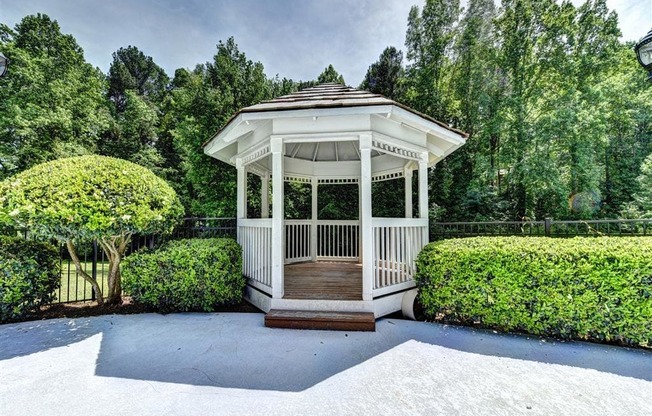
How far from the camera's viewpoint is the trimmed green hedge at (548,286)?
3.36 m

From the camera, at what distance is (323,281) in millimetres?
5484

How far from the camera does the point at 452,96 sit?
15078 mm

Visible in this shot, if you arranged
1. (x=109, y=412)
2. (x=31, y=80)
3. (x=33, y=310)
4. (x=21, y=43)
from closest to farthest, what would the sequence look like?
1. (x=109, y=412)
2. (x=33, y=310)
3. (x=31, y=80)
4. (x=21, y=43)

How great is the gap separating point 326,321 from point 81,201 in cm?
395

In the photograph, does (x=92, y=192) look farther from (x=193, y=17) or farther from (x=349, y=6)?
(x=349, y=6)

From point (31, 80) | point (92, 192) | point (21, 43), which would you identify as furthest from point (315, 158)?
point (21, 43)

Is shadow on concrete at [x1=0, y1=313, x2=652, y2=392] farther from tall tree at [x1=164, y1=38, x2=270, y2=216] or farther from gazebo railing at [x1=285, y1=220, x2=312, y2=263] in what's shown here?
tall tree at [x1=164, y1=38, x2=270, y2=216]

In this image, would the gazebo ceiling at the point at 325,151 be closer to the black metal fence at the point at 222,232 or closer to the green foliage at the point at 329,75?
the black metal fence at the point at 222,232

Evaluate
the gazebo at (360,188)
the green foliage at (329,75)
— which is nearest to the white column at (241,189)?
the gazebo at (360,188)

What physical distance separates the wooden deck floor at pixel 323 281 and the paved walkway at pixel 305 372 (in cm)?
73

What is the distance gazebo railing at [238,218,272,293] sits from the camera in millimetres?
4923

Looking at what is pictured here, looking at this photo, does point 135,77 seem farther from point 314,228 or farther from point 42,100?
point 314,228

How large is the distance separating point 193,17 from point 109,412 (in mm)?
9503

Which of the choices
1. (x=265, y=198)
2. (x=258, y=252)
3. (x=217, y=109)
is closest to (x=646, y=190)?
(x=265, y=198)
